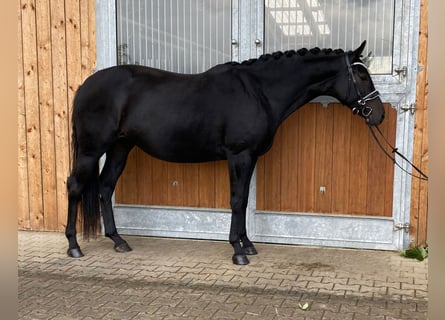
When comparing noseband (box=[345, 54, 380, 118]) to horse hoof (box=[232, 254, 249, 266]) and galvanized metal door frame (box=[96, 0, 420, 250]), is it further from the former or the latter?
horse hoof (box=[232, 254, 249, 266])

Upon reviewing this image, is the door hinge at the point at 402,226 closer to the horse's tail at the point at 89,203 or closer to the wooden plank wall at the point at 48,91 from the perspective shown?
the horse's tail at the point at 89,203

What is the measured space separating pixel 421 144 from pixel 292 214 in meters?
1.25

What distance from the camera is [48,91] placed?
463cm

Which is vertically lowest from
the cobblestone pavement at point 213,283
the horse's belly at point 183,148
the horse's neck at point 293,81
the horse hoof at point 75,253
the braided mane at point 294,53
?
the cobblestone pavement at point 213,283

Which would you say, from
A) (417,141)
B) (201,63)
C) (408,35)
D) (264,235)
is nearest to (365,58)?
(408,35)

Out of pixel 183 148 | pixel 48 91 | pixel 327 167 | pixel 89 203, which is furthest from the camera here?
pixel 48 91

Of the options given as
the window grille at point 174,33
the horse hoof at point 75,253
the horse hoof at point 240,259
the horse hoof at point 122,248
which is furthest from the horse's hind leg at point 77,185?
the horse hoof at point 240,259

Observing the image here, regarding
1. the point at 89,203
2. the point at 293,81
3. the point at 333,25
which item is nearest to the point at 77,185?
the point at 89,203

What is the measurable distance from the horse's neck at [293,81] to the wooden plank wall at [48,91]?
1.80m

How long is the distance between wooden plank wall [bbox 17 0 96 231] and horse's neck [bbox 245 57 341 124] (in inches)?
70.8

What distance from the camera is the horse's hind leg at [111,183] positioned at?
13.7 ft

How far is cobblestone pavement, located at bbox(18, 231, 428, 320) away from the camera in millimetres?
2861

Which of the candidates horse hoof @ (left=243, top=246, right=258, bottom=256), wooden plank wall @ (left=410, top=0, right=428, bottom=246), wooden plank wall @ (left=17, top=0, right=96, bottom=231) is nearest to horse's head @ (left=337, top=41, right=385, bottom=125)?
wooden plank wall @ (left=410, top=0, right=428, bottom=246)

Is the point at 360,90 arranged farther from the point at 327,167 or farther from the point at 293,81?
the point at 327,167
